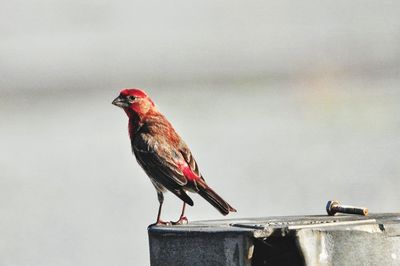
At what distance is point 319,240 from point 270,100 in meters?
8.52

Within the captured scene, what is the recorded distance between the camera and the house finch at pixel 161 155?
598 cm

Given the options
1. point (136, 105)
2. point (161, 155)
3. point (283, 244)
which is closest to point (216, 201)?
point (161, 155)

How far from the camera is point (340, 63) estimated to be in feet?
42.7

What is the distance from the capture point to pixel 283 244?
13.0 ft

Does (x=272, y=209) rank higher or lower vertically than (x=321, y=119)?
lower

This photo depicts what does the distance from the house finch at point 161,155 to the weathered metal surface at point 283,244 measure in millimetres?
Answer: 1650

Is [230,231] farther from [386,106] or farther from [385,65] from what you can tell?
[385,65]

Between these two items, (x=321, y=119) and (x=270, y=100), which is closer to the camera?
(x=321, y=119)

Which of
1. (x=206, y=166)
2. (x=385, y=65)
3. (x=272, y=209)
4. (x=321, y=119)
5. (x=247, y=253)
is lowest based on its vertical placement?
(x=247, y=253)

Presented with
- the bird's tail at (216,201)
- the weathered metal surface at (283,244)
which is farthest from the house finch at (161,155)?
the weathered metal surface at (283,244)

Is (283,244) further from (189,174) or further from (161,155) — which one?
(161,155)

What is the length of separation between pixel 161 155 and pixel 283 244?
2.35 metres

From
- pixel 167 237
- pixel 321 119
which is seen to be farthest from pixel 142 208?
pixel 167 237

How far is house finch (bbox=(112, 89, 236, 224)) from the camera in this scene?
5977 mm
